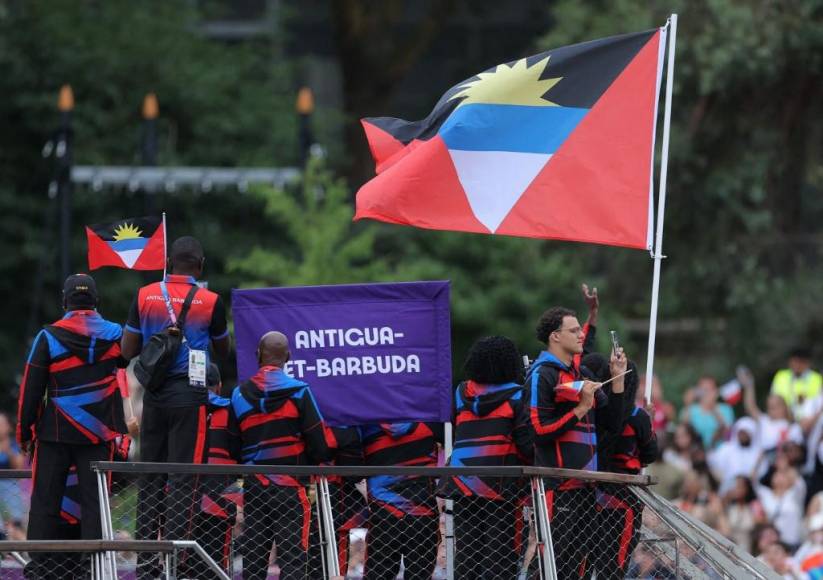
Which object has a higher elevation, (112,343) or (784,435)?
(112,343)

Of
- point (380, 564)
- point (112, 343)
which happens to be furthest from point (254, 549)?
point (112, 343)

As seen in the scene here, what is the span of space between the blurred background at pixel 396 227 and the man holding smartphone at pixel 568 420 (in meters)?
13.3

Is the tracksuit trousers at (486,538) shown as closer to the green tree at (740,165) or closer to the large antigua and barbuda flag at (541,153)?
the large antigua and barbuda flag at (541,153)

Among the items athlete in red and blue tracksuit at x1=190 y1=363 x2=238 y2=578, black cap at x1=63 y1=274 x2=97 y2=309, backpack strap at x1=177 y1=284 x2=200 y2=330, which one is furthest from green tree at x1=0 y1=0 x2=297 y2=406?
athlete in red and blue tracksuit at x1=190 y1=363 x2=238 y2=578

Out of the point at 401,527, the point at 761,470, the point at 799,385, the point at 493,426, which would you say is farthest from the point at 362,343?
the point at 799,385

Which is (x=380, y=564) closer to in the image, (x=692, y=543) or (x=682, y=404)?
(x=692, y=543)

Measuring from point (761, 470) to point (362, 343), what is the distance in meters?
8.65

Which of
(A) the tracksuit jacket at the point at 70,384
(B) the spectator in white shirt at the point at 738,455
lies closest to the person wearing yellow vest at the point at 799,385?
(B) the spectator in white shirt at the point at 738,455

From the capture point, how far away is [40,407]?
10469 millimetres

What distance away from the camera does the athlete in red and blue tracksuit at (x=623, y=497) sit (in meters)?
10.4

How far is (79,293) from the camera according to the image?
1053cm

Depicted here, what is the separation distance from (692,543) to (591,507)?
63 cm

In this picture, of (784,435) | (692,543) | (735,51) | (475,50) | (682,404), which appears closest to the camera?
(692,543)

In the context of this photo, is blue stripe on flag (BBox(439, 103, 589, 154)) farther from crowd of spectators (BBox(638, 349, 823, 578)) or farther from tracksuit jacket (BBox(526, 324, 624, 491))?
crowd of spectators (BBox(638, 349, 823, 578))
